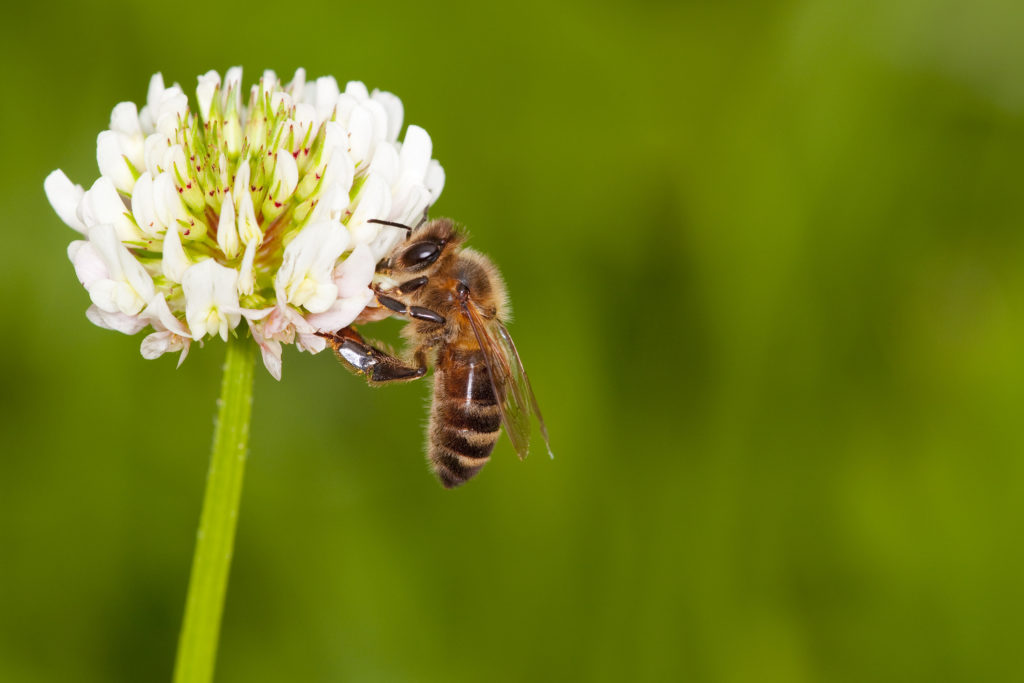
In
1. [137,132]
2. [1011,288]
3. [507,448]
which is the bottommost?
[507,448]

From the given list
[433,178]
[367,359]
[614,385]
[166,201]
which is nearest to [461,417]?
[367,359]

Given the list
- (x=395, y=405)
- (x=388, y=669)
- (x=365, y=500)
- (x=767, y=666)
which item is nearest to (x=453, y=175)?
(x=395, y=405)

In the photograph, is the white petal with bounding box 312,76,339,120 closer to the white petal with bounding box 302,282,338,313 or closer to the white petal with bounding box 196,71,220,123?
the white petal with bounding box 196,71,220,123

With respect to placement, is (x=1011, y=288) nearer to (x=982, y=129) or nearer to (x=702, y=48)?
(x=982, y=129)

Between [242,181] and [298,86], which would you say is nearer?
[242,181]

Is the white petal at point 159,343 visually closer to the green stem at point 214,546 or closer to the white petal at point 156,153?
the green stem at point 214,546

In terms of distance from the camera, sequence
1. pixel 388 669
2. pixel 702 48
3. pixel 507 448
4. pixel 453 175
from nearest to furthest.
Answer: pixel 388 669 < pixel 507 448 < pixel 453 175 < pixel 702 48

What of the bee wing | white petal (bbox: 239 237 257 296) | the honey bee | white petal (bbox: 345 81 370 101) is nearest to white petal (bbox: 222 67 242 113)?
white petal (bbox: 345 81 370 101)

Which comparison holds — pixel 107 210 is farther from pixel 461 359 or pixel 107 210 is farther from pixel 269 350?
pixel 461 359
